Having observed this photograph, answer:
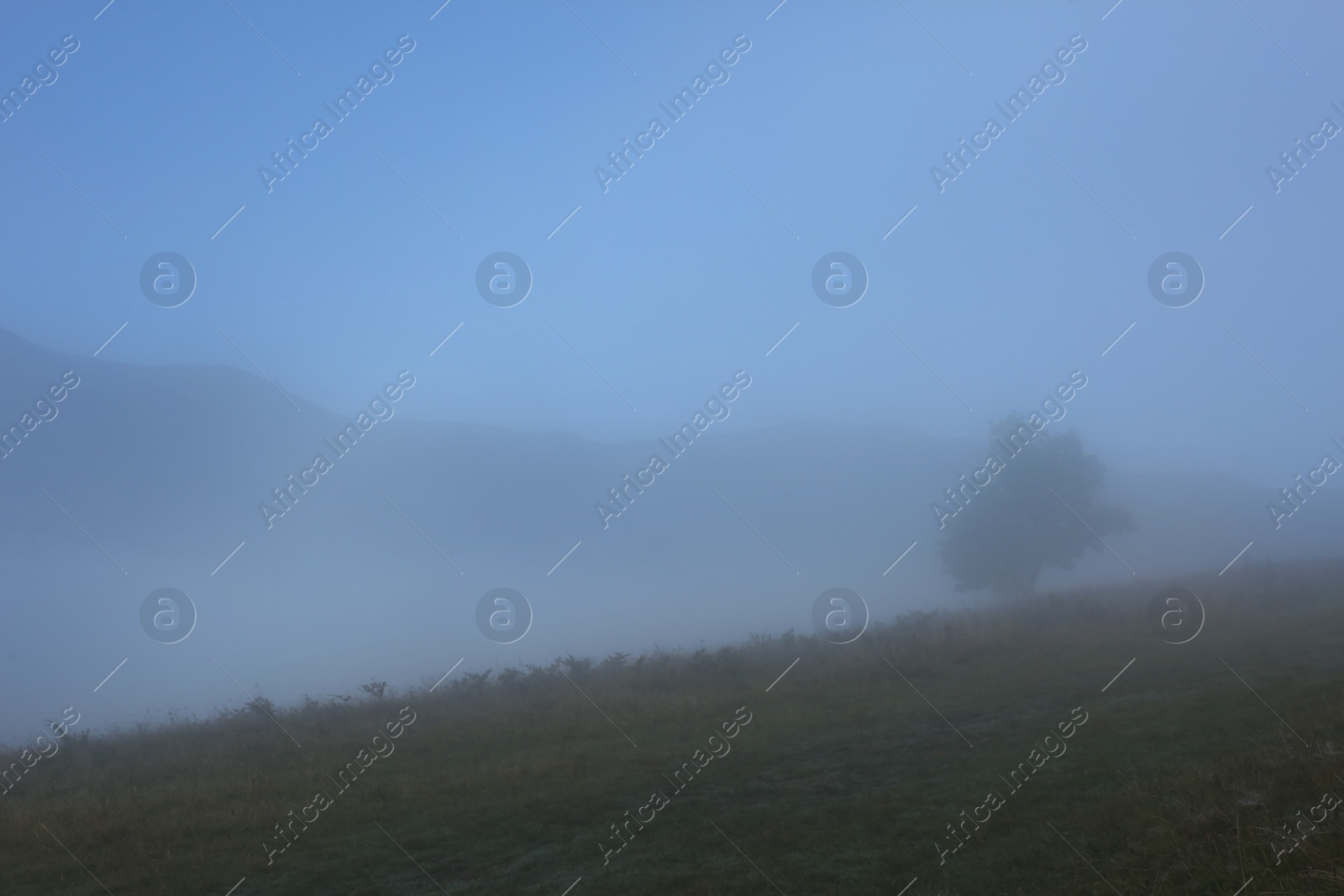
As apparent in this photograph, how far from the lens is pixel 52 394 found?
22.7 meters

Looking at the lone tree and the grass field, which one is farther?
the lone tree

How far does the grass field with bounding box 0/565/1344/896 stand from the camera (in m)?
8.05

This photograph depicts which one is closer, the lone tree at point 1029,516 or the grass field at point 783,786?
the grass field at point 783,786

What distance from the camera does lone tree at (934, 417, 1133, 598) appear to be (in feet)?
159

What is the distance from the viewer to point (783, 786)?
12430 millimetres

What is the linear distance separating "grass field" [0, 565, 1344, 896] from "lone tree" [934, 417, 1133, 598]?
25.7 meters

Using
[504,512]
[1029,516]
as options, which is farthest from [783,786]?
[504,512]

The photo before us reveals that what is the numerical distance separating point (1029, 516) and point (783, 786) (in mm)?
42473

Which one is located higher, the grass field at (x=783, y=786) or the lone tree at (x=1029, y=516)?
the grass field at (x=783, y=786)

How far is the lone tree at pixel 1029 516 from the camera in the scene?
159 feet

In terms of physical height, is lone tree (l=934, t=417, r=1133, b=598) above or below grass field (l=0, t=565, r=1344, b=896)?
below

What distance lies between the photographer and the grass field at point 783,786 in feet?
26.4

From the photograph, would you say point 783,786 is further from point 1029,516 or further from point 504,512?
point 504,512

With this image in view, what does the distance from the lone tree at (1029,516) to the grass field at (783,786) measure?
2569 centimetres
